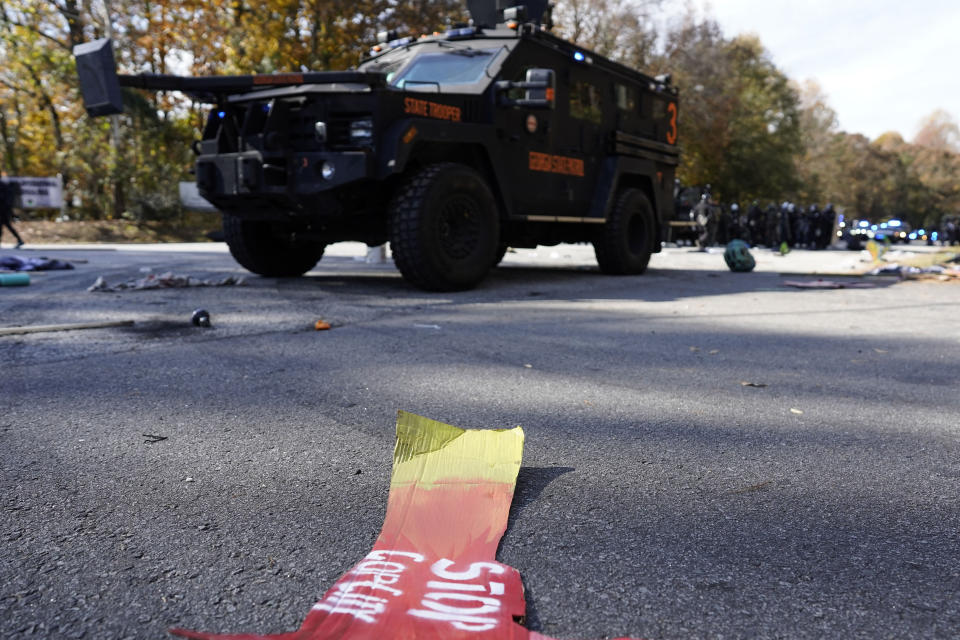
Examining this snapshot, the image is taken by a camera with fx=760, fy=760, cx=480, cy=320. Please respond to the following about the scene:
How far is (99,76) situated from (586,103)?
14.7 ft

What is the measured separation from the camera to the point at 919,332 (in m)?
4.60

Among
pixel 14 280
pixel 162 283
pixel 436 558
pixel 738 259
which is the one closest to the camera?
pixel 436 558

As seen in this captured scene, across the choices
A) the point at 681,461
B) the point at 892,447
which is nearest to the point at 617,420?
the point at 681,461

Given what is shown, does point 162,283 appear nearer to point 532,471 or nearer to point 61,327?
point 61,327

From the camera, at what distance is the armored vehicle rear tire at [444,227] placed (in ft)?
18.6

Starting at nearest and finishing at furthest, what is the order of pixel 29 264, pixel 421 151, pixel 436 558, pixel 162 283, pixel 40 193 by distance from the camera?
pixel 436 558
pixel 421 151
pixel 162 283
pixel 29 264
pixel 40 193

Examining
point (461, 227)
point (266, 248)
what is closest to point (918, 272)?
point (461, 227)

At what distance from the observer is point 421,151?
596cm

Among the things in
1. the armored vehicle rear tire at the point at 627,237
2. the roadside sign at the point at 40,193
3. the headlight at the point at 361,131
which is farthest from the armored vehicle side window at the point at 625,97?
the roadside sign at the point at 40,193

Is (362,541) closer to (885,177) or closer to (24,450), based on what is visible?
(24,450)

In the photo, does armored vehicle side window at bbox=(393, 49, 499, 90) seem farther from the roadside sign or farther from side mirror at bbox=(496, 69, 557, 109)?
the roadside sign

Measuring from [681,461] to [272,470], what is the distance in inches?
42.3

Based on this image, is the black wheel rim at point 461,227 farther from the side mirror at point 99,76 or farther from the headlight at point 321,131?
the side mirror at point 99,76

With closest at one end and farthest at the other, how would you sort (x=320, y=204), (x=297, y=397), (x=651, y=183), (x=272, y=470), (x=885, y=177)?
(x=272, y=470), (x=297, y=397), (x=320, y=204), (x=651, y=183), (x=885, y=177)
